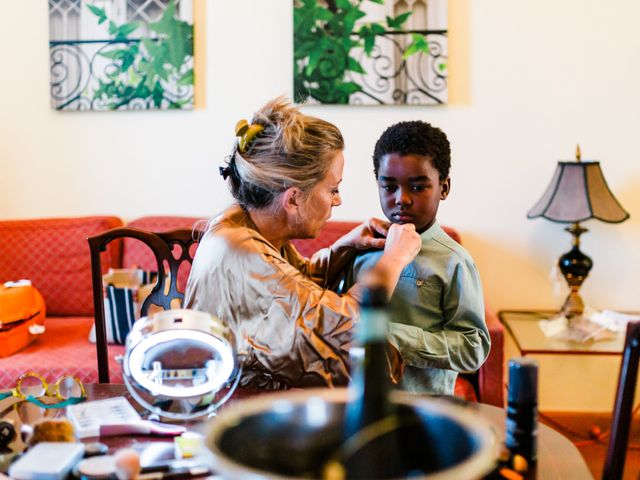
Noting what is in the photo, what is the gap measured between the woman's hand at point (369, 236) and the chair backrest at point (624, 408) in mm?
686

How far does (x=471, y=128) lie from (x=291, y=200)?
178cm

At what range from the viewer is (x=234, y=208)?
170 centimetres

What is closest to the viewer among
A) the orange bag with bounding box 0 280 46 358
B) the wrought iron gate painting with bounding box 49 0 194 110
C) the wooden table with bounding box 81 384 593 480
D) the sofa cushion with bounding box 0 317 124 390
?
the wooden table with bounding box 81 384 593 480

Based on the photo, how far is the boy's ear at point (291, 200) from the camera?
1.68 m

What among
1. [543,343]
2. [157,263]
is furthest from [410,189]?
[543,343]

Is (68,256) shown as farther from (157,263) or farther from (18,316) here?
(157,263)

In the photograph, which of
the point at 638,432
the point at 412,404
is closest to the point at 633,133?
the point at 638,432

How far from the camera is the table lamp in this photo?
2967 mm

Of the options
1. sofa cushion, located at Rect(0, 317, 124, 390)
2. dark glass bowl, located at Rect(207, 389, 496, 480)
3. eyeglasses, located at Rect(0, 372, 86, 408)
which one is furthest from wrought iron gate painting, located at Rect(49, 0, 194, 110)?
dark glass bowl, located at Rect(207, 389, 496, 480)

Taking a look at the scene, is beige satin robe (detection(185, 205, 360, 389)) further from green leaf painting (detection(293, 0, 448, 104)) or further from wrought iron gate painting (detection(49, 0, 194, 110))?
wrought iron gate painting (detection(49, 0, 194, 110))

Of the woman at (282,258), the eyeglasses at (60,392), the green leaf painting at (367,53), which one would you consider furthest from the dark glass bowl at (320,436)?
the green leaf painting at (367,53)

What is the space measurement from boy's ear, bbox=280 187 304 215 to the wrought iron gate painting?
187 cm

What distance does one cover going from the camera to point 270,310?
4.79ft

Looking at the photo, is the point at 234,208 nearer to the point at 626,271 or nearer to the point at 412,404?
the point at 412,404
